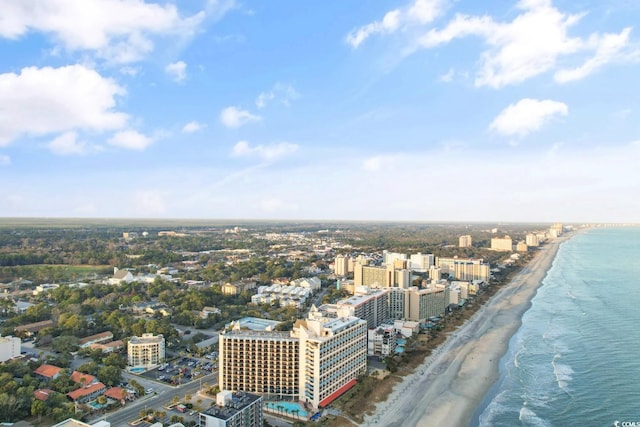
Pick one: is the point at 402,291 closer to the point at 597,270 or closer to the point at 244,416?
the point at 244,416

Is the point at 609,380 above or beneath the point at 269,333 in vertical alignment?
beneath

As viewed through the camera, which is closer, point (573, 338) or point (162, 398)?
point (162, 398)

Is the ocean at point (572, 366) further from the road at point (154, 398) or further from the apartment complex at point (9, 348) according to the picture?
the apartment complex at point (9, 348)

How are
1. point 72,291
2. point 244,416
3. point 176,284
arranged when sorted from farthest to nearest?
point 176,284, point 72,291, point 244,416

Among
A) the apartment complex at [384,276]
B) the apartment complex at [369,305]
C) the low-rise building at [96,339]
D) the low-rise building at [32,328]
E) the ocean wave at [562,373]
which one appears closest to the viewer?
the ocean wave at [562,373]

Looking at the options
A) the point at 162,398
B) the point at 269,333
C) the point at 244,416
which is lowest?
the point at 162,398

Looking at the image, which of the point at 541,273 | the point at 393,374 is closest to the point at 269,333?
the point at 393,374

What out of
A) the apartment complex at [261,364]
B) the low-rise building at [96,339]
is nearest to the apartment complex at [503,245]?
the low-rise building at [96,339]
